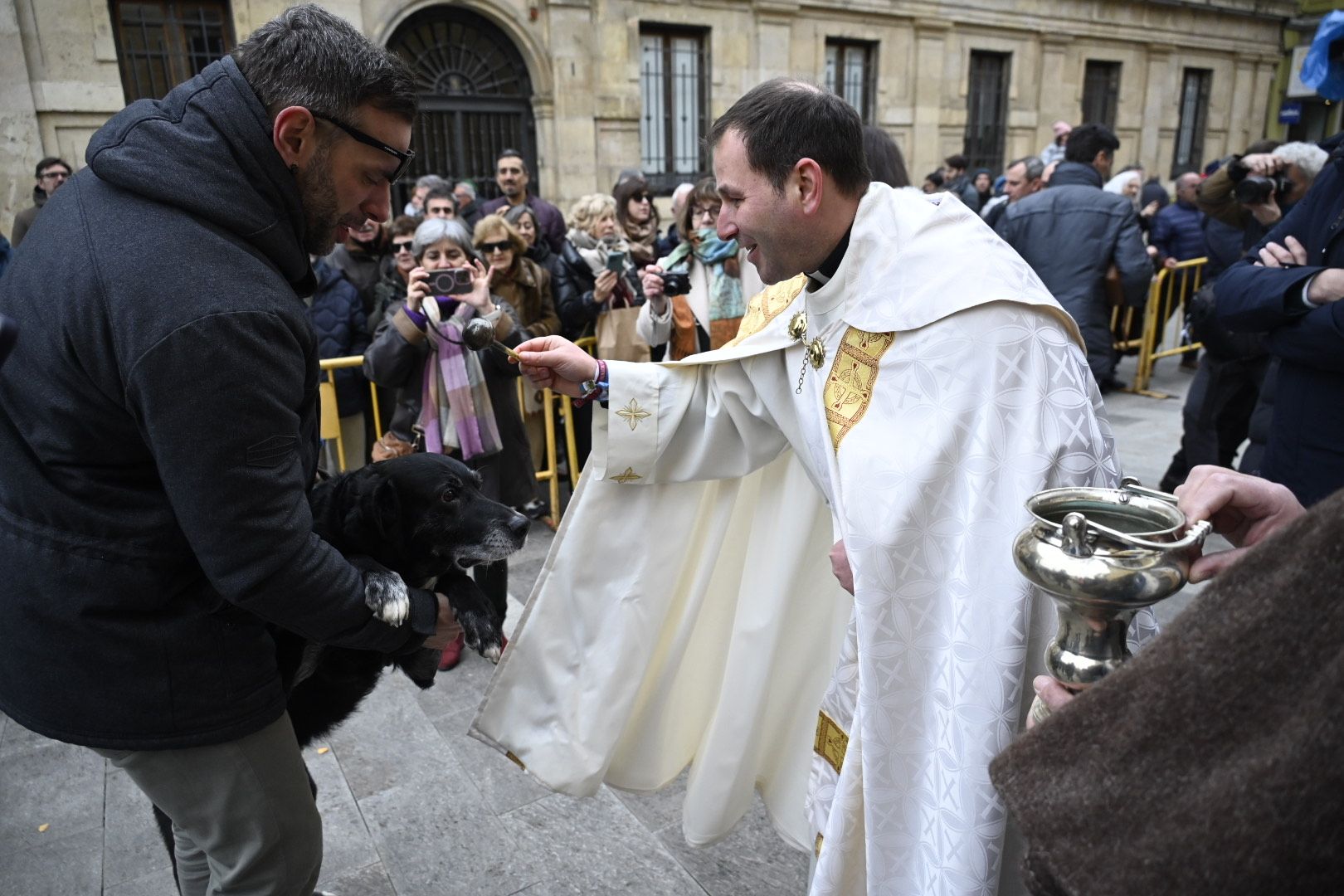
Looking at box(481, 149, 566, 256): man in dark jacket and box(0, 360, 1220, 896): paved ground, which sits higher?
box(481, 149, 566, 256): man in dark jacket

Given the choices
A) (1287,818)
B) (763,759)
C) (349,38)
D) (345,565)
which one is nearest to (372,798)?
(763,759)

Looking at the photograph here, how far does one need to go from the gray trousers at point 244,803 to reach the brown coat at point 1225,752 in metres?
1.45

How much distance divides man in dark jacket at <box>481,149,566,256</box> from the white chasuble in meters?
4.64

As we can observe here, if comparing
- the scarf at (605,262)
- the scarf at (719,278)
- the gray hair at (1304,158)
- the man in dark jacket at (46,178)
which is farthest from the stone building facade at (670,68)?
the gray hair at (1304,158)

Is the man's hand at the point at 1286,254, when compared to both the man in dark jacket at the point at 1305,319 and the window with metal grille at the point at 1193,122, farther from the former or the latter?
the window with metal grille at the point at 1193,122

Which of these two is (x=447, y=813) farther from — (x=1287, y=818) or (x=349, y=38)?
(x=1287, y=818)

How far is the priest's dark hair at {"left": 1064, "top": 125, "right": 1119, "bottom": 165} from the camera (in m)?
6.13

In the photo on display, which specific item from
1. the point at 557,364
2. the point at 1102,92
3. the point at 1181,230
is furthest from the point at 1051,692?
the point at 1102,92

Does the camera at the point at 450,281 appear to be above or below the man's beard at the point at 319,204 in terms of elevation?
below

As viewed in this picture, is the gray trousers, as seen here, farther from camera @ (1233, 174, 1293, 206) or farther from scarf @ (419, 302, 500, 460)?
camera @ (1233, 174, 1293, 206)

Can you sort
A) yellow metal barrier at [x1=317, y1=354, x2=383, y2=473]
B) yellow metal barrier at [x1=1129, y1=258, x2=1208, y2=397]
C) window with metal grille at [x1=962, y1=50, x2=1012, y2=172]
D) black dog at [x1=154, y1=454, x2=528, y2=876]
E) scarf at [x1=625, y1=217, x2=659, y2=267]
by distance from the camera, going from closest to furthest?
black dog at [x1=154, y1=454, x2=528, y2=876] < yellow metal barrier at [x1=317, y1=354, x2=383, y2=473] < scarf at [x1=625, y1=217, x2=659, y2=267] < yellow metal barrier at [x1=1129, y1=258, x2=1208, y2=397] < window with metal grille at [x1=962, y1=50, x2=1012, y2=172]

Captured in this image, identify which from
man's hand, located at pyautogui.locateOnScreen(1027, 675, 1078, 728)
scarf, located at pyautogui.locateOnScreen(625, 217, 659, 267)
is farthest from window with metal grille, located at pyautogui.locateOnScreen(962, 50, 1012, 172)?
man's hand, located at pyautogui.locateOnScreen(1027, 675, 1078, 728)

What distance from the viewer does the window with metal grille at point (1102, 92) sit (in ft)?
62.2

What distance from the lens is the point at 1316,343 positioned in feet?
8.47
